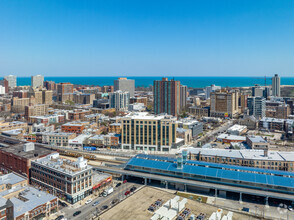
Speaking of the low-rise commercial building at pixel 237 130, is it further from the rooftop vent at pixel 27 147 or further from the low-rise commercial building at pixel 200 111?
the rooftop vent at pixel 27 147

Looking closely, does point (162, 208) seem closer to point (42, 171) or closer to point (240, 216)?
point (240, 216)

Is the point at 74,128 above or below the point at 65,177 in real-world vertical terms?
above

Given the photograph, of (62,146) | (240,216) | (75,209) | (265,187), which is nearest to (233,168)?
(265,187)

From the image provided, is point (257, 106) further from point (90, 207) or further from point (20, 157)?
point (20, 157)

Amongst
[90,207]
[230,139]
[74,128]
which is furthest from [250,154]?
[74,128]

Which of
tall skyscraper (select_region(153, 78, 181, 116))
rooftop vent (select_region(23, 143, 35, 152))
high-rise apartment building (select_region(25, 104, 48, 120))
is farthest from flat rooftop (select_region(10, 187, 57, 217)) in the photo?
tall skyscraper (select_region(153, 78, 181, 116))
